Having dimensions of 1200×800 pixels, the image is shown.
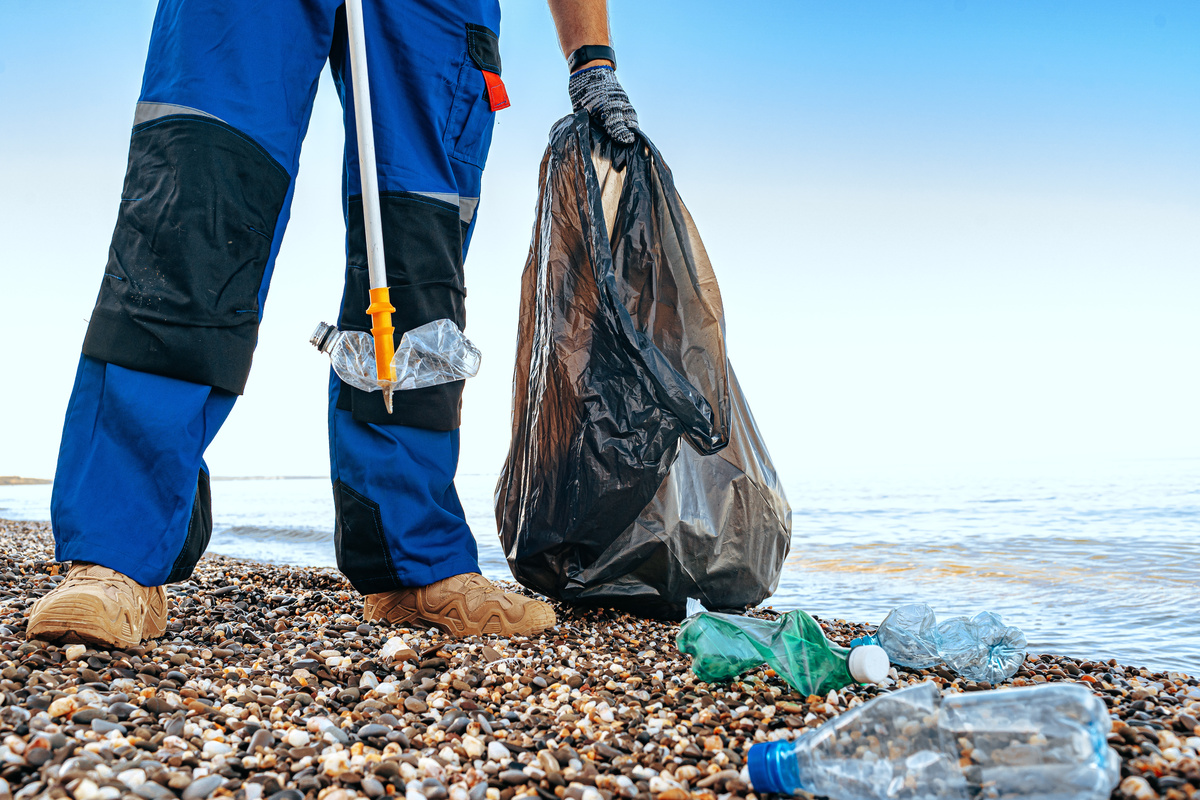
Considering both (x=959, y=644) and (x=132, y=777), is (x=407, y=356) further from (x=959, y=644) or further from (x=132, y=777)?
(x=959, y=644)

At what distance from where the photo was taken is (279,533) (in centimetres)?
564

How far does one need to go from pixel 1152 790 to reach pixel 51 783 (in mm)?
1302

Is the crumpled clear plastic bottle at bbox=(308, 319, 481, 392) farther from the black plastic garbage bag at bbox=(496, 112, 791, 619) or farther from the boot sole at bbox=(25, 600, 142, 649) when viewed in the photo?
the boot sole at bbox=(25, 600, 142, 649)

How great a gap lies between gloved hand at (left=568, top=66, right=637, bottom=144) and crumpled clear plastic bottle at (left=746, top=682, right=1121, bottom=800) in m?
1.46

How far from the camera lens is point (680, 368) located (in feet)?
5.98

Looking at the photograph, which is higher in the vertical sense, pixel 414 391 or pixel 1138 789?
pixel 414 391

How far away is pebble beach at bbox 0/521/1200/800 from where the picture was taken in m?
0.90

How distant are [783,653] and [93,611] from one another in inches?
49.4

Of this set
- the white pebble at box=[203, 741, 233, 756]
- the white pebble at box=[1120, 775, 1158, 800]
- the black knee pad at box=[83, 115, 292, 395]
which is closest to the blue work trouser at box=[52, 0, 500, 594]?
the black knee pad at box=[83, 115, 292, 395]

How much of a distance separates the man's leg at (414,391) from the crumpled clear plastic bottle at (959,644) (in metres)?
0.82

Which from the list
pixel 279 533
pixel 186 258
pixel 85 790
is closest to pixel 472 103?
pixel 186 258

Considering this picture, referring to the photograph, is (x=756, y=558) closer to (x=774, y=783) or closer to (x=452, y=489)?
(x=452, y=489)

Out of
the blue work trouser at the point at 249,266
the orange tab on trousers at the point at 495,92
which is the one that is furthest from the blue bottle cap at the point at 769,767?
the orange tab on trousers at the point at 495,92

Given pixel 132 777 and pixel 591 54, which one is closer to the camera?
pixel 132 777
